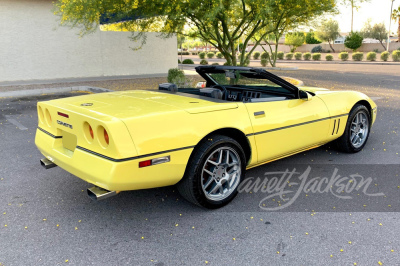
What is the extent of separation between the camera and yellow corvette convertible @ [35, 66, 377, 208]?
270cm

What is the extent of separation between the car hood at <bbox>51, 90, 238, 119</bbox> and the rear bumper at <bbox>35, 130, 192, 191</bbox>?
0.38 metres

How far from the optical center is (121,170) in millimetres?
2629

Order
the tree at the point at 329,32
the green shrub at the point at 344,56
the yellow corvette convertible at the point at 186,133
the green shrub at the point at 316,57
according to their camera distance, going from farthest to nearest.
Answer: the tree at the point at 329,32 < the green shrub at the point at 316,57 < the green shrub at the point at 344,56 < the yellow corvette convertible at the point at 186,133

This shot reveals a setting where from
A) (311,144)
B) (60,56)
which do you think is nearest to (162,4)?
(311,144)

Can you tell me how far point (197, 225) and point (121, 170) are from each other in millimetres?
888

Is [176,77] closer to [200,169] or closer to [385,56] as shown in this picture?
[200,169]

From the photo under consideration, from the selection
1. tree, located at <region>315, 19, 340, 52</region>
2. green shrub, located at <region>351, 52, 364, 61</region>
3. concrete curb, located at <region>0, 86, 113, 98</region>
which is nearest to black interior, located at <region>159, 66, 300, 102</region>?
concrete curb, located at <region>0, 86, 113, 98</region>

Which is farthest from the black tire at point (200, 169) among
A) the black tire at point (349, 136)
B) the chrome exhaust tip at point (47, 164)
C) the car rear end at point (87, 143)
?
the black tire at point (349, 136)

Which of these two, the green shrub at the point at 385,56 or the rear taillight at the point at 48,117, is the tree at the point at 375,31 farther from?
the rear taillight at the point at 48,117

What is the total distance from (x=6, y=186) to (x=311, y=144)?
363cm

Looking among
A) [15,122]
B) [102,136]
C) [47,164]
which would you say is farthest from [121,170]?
[15,122]

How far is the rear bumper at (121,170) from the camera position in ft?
8.66

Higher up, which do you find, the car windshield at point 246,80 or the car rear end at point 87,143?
the car windshield at point 246,80

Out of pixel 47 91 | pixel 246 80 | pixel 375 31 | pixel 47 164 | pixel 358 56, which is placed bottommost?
pixel 47 164
